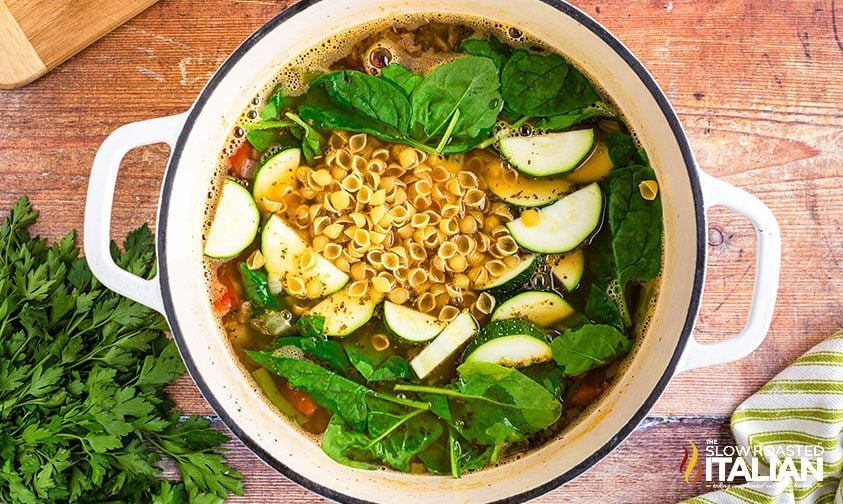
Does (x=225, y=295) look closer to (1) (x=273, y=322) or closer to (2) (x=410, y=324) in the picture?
(1) (x=273, y=322)

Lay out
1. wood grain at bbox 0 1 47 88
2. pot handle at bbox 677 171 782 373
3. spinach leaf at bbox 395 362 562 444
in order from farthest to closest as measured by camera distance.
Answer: wood grain at bbox 0 1 47 88, spinach leaf at bbox 395 362 562 444, pot handle at bbox 677 171 782 373

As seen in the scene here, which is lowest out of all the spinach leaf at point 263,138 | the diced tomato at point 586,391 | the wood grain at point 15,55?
the wood grain at point 15,55

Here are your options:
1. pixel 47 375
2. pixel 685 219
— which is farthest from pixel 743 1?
pixel 47 375

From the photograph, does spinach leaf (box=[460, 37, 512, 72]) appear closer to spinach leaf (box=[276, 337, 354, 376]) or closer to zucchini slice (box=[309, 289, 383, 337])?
zucchini slice (box=[309, 289, 383, 337])

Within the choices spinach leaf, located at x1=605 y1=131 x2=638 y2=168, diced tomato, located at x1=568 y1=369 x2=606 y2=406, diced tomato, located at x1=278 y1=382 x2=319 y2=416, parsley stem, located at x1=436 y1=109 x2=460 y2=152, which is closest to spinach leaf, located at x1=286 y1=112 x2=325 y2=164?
parsley stem, located at x1=436 y1=109 x2=460 y2=152

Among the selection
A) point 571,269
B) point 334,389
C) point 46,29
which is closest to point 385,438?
point 334,389

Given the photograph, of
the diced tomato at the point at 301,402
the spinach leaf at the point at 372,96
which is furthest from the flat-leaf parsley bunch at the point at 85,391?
the spinach leaf at the point at 372,96

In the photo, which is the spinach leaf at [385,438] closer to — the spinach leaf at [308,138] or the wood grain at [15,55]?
the spinach leaf at [308,138]
